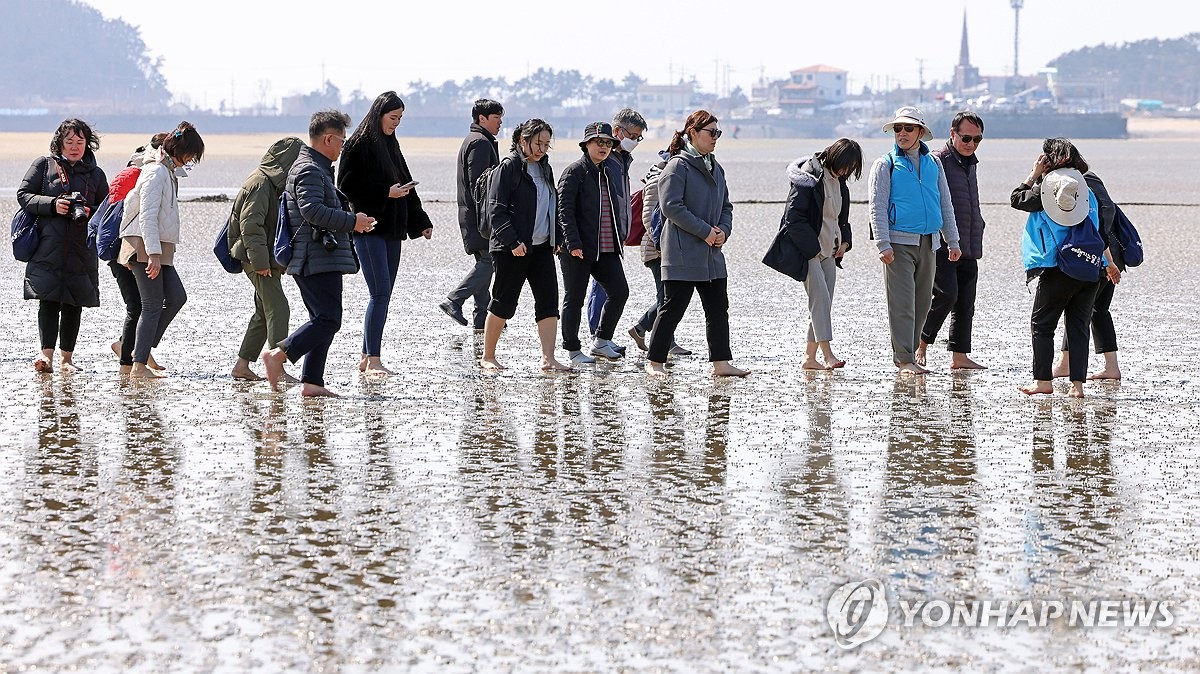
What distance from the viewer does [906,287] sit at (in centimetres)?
909

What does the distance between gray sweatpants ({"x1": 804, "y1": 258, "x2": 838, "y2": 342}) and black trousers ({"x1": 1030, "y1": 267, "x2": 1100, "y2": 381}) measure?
1.29 m

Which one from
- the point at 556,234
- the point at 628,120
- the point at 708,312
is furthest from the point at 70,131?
the point at 708,312

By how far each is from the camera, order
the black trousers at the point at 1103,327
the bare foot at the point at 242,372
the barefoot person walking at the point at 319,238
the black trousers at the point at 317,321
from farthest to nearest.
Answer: the black trousers at the point at 1103,327
the bare foot at the point at 242,372
the black trousers at the point at 317,321
the barefoot person walking at the point at 319,238

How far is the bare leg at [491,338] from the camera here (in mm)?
9336

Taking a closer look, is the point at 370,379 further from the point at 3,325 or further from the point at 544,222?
the point at 3,325

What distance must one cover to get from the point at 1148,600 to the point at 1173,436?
281 cm

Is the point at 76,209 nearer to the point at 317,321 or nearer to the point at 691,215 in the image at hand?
the point at 317,321

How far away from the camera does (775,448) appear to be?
702cm

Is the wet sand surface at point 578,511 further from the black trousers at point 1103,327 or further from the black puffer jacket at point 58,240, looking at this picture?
the black puffer jacket at point 58,240

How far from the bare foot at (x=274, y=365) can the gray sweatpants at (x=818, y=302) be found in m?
2.90

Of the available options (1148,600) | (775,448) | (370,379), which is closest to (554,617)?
(1148,600)

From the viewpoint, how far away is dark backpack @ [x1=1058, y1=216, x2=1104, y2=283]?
8.22m

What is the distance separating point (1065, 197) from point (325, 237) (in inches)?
142
